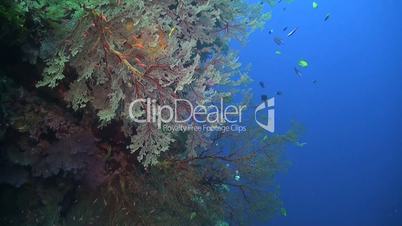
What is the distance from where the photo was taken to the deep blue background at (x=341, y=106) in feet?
126

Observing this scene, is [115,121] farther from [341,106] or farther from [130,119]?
[341,106]

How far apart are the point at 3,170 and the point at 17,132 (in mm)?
407

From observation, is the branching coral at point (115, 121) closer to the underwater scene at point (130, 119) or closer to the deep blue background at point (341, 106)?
the underwater scene at point (130, 119)

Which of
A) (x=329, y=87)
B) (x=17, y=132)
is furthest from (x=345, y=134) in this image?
(x=17, y=132)

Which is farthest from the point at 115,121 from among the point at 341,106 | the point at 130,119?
the point at 341,106

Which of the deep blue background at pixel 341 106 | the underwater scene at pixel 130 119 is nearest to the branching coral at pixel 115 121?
the underwater scene at pixel 130 119

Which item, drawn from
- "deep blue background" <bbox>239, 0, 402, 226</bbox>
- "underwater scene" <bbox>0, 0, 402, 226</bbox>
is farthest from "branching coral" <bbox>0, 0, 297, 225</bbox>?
"deep blue background" <bbox>239, 0, 402, 226</bbox>

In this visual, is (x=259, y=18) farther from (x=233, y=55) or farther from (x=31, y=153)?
(x=31, y=153)

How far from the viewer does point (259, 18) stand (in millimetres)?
5453

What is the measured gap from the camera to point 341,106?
55.1 m

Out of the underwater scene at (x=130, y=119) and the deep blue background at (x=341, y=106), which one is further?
the deep blue background at (x=341, y=106)

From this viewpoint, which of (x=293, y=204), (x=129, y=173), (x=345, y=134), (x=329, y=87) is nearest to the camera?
(x=129, y=173)

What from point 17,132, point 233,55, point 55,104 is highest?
point 233,55

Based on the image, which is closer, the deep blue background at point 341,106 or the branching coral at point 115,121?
the branching coral at point 115,121
